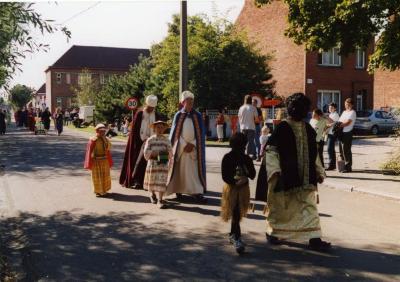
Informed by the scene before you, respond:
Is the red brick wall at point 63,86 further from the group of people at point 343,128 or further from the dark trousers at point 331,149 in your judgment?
the group of people at point 343,128

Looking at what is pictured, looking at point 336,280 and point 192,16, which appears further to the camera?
point 192,16

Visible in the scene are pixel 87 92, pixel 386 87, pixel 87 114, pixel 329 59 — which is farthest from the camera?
pixel 87 92

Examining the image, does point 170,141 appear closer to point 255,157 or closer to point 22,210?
point 22,210

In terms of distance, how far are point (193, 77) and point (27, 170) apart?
12.8 metres

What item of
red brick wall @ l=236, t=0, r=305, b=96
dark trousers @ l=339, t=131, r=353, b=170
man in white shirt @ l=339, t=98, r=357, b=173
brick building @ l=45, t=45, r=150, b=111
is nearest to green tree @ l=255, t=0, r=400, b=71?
man in white shirt @ l=339, t=98, r=357, b=173

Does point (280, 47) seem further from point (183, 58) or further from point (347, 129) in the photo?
point (347, 129)

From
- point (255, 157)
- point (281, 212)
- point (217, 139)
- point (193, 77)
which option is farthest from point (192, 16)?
point (281, 212)

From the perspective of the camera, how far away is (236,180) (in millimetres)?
6051

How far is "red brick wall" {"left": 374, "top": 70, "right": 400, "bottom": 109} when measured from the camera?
4162 cm

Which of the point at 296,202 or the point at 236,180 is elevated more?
the point at 236,180

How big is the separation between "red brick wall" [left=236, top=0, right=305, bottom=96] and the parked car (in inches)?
165

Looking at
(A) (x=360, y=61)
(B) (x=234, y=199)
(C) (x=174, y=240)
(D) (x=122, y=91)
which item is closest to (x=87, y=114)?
(D) (x=122, y=91)

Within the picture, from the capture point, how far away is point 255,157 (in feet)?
52.5

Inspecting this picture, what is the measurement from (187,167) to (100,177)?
1.93 metres
